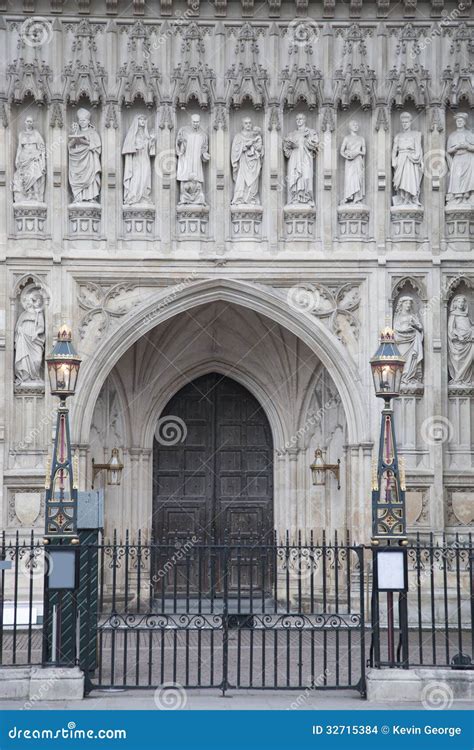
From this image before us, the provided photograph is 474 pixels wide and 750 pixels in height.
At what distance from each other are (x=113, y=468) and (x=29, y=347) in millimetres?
2799

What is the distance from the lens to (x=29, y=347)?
19.3m

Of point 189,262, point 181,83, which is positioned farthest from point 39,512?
point 181,83

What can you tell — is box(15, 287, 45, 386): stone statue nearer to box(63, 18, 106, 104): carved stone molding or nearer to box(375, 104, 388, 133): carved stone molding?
box(63, 18, 106, 104): carved stone molding

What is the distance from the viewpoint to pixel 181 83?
1964 centimetres

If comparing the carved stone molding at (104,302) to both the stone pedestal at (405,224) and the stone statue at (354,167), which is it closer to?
the stone statue at (354,167)

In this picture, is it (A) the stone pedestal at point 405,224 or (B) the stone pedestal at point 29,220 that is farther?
(A) the stone pedestal at point 405,224

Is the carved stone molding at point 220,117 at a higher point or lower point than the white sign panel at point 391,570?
higher

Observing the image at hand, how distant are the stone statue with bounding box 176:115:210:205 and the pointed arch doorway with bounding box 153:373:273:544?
3.80m

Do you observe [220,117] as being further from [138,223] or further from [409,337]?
[409,337]

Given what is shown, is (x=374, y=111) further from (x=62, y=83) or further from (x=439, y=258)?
(x=62, y=83)

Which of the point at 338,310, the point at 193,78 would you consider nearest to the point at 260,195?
the point at 193,78

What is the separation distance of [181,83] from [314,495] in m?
7.21

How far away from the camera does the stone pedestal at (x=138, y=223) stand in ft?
64.5

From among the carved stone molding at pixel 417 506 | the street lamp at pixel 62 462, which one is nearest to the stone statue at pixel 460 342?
the carved stone molding at pixel 417 506
